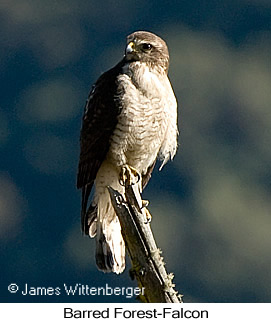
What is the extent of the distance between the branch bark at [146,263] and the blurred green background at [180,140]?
24422mm

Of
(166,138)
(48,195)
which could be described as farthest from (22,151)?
(166,138)

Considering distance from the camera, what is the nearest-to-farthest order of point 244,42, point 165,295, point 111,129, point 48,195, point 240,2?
1. point 165,295
2. point 111,129
3. point 48,195
4. point 244,42
5. point 240,2

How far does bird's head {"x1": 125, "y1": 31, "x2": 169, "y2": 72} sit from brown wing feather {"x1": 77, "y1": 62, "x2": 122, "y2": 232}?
14cm

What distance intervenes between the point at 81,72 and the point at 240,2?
48.7 feet

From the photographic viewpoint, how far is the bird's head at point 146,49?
23.4 feet

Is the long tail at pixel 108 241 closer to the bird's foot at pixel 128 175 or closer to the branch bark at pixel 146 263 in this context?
the bird's foot at pixel 128 175

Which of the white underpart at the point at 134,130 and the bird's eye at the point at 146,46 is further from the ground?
the bird's eye at the point at 146,46

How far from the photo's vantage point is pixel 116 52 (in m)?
54.8

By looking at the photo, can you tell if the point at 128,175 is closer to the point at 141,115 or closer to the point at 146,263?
the point at 141,115

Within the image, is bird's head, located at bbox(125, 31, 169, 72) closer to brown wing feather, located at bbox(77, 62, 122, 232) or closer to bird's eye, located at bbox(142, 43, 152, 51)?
bird's eye, located at bbox(142, 43, 152, 51)

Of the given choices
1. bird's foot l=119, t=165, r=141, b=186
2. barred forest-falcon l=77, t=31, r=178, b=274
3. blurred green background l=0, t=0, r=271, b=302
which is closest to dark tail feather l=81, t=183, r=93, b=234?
barred forest-falcon l=77, t=31, r=178, b=274

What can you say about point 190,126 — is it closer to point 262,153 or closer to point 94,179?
point 262,153

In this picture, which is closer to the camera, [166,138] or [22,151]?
[166,138]

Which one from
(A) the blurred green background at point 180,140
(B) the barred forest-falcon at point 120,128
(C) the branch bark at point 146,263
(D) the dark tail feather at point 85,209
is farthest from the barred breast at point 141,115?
(A) the blurred green background at point 180,140
